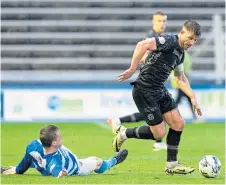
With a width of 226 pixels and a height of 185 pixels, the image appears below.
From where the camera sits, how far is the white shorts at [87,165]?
9867 mm

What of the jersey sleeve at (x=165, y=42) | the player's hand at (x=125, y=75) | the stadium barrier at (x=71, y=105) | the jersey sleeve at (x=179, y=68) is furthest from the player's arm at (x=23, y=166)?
the stadium barrier at (x=71, y=105)

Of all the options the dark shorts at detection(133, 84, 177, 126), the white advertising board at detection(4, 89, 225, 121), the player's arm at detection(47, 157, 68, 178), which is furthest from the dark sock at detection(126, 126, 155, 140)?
the white advertising board at detection(4, 89, 225, 121)

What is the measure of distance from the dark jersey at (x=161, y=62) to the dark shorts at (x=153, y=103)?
0.08 m

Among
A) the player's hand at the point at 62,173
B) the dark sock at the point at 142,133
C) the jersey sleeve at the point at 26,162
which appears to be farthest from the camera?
the dark sock at the point at 142,133

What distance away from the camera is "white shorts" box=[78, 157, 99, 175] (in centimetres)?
987

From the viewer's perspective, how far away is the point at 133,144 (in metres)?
15.1

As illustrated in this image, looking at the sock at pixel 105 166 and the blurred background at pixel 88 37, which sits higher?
the blurred background at pixel 88 37

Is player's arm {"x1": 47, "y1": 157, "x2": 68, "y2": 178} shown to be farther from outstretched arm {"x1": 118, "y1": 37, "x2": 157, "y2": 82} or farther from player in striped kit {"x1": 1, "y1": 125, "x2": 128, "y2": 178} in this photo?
outstretched arm {"x1": 118, "y1": 37, "x2": 157, "y2": 82}

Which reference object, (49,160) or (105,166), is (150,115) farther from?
(49,160)

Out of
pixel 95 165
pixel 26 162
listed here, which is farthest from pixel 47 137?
pixel 95 165

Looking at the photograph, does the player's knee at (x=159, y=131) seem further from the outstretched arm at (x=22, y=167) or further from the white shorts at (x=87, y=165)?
the outstretched arm at (x=22, y=167)

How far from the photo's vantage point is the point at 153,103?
10.4 m

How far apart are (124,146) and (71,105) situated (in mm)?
6010

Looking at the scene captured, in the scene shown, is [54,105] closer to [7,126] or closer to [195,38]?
[7,126]
